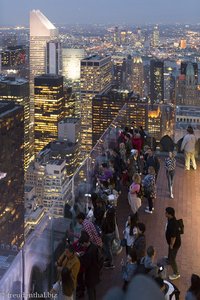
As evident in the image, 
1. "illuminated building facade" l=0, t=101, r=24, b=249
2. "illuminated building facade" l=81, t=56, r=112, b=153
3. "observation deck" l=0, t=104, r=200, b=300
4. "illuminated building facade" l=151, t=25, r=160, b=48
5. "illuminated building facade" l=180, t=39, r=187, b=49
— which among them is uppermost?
"illuminated building facade" l=151, t=25, r=160, b=48

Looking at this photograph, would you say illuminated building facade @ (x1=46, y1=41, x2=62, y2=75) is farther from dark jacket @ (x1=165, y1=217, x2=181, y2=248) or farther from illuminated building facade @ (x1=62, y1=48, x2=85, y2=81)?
dark jacket @ (x1=165, y1=217, x2=181, y2=248)

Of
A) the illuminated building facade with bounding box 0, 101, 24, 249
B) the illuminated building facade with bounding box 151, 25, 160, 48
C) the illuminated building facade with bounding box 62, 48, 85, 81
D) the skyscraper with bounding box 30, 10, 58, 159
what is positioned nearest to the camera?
the illuminated building facade with bounding box 0, 101, 24, 249

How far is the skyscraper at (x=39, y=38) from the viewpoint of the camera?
3325cm

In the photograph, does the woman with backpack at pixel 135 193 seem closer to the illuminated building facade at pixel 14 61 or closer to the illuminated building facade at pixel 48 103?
the illuminated building facade at pixel 48 103

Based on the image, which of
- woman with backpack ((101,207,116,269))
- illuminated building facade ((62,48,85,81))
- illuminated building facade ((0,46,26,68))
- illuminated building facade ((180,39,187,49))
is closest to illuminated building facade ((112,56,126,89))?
illuminated building facade ((62,48,85,81))

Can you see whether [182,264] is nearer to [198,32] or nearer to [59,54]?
[198,32]

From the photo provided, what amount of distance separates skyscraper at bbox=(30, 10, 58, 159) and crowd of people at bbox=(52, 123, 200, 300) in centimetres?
2910

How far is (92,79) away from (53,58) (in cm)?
461

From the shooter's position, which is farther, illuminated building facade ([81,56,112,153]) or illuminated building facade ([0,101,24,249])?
illuminated building facade ([81,56,112,153])

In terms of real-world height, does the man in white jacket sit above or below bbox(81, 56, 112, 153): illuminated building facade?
above

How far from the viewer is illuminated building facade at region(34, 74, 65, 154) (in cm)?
3033

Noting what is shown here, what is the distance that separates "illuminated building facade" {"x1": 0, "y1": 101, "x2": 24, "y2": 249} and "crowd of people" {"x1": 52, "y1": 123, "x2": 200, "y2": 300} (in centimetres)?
970

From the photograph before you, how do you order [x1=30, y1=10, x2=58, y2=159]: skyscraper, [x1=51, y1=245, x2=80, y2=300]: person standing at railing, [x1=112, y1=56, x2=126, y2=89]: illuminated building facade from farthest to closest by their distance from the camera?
[x1=30, y1=10, x2=58, y2=159]: skyscraper
[x1=112, y1=56, x2=126, y2=89]: illuminated building facade
[x1=51, y1=245, x2=80, y2=300]: person standing at railing

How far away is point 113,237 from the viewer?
2.29 meters
